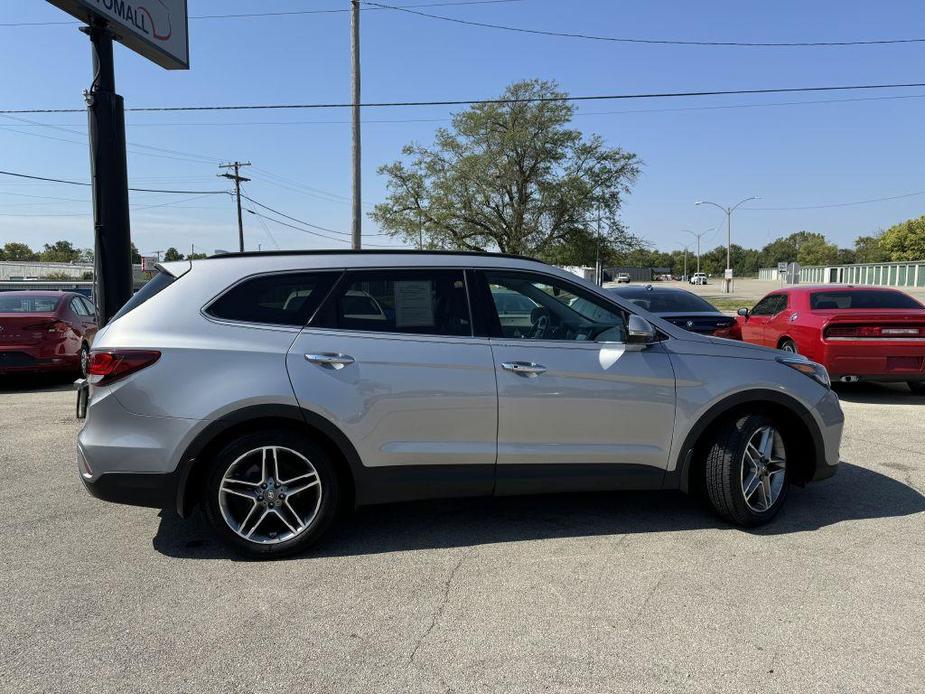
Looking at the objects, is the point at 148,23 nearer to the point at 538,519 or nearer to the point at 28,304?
the point at 28,304

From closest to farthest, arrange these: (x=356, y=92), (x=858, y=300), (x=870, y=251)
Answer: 1. (x=858, y=300)
2. (x=356, y=92)
3. (x=870, y=251)

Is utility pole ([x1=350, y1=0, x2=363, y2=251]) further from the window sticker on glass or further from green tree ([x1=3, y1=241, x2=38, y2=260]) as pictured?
green tree ([x1=3, y1=241, x2=38, y2=260])

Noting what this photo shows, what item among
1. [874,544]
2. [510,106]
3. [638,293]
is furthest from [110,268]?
[510,106]

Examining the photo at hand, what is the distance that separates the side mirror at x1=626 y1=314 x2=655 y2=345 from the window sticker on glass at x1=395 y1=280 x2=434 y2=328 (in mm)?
1189

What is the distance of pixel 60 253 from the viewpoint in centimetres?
13262

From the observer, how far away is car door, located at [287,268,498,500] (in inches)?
146

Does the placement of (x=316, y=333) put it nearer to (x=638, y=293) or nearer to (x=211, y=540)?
(x=211, y=540)

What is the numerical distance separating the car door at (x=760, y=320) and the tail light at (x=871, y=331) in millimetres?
1600

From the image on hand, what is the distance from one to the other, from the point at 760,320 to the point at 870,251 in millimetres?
124110

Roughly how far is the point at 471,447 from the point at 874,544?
2499 millimetres

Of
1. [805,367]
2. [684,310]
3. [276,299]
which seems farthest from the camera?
[684,310]

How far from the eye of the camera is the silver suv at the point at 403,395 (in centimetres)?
363

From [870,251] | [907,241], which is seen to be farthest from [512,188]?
[870,251]

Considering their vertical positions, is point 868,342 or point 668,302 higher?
point 668,302
